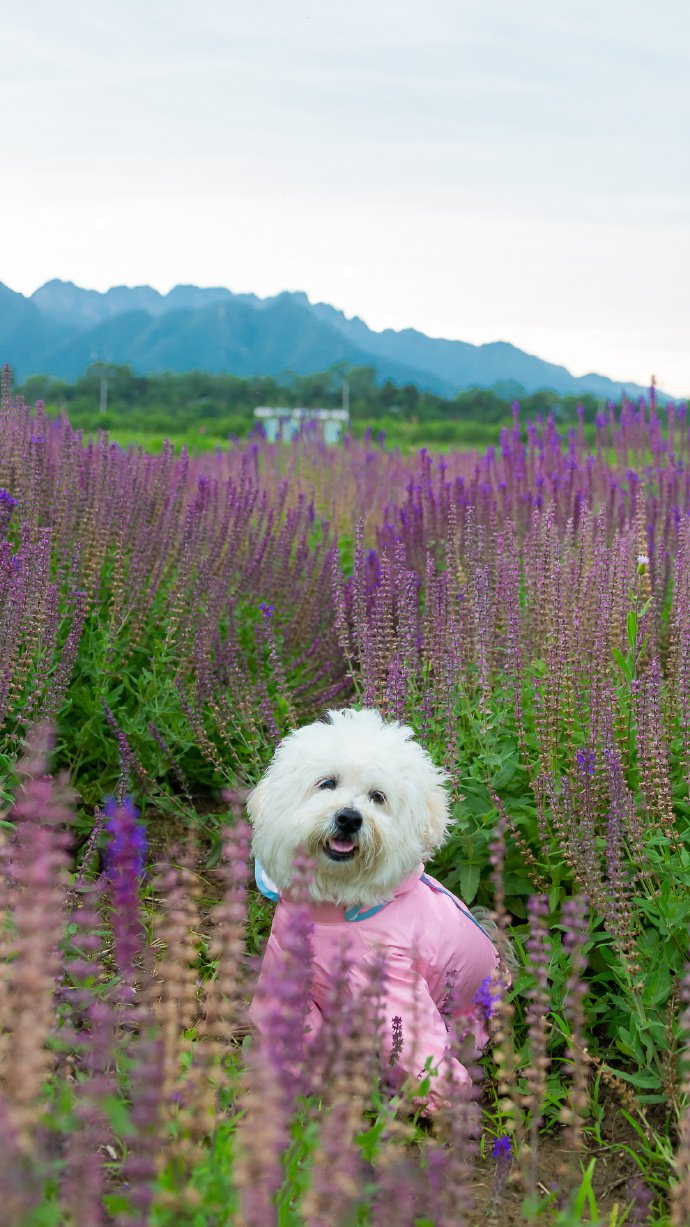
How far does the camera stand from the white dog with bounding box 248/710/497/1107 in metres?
2.83

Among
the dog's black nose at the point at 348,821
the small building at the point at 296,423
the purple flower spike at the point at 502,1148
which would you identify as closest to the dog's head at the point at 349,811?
the dog's black nose at the point at 348,821

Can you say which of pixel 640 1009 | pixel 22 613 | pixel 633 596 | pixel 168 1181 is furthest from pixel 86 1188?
pixel 633 596

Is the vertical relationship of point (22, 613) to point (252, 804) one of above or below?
above

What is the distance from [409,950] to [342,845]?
1.16 ft

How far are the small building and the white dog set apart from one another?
8.84m

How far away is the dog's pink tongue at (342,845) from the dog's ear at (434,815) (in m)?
0.27

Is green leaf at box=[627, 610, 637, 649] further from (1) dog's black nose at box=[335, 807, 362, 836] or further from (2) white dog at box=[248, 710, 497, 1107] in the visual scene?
(1) dog's black nose at box=[335, 807, 362, 836]

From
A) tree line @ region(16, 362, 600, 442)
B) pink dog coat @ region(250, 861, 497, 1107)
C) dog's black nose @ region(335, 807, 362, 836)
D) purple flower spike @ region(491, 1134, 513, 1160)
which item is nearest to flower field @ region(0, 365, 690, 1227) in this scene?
purple flower spike @ region(491, 1134, 513, 1160)

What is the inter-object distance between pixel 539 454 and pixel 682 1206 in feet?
22.0

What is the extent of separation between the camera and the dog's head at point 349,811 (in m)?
2.83

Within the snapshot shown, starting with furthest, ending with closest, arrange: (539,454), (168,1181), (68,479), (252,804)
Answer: (539,454), (68,479), (252,804), (168,1181)

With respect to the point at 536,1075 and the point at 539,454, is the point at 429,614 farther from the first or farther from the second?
the point at 539,454

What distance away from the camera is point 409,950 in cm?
294

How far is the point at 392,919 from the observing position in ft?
9.78
